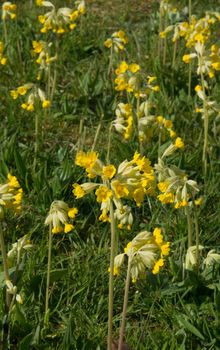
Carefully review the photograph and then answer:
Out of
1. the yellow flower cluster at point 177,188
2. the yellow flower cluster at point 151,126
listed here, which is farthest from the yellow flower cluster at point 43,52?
the yellow flower cluster at point 177,188

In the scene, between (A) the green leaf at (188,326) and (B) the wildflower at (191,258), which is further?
→ (B) the wildflower at (191,258)

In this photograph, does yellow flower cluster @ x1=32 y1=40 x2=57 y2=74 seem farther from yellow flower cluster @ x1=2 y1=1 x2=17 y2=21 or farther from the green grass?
yellow flower cluster @ x1=2 y1=1 x2=17 y2=21

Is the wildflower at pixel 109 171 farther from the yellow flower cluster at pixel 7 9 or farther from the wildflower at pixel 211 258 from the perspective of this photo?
the yellow flower cluster at pixel 7 9

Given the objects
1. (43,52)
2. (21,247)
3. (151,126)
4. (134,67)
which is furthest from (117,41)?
(21,247)

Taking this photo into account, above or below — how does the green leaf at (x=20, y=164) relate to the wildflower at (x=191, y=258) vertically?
above

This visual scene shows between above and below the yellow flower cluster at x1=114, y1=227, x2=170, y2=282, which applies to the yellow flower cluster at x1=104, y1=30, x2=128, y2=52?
above

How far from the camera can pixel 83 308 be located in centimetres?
325

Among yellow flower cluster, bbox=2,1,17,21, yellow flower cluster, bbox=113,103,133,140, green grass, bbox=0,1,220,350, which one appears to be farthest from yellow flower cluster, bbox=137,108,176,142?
yellow flower cluster, bbox=2,1,17,21

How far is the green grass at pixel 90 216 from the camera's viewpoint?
3072mm

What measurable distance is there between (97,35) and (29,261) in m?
3.05

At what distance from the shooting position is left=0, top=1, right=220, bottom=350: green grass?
307 cm

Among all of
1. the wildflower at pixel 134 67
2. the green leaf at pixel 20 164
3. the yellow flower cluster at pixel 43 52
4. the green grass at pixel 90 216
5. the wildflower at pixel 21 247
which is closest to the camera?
the wildflower at pixel 21 247

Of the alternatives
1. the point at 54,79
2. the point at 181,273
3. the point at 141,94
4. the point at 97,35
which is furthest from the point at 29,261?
the point at 97,35

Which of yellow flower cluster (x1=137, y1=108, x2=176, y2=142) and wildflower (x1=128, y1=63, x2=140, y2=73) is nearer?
yellow flower cluster (x1=137, y1=108, x2=176, y2=142)
